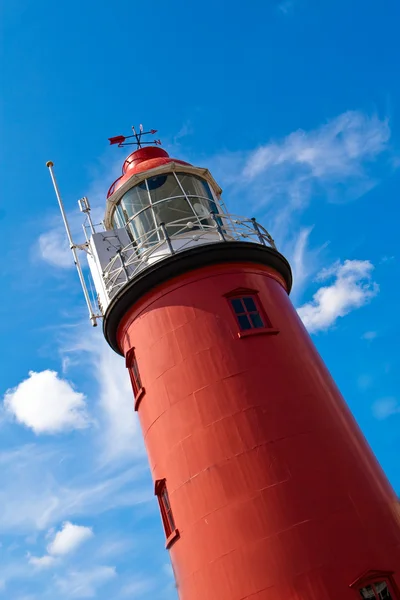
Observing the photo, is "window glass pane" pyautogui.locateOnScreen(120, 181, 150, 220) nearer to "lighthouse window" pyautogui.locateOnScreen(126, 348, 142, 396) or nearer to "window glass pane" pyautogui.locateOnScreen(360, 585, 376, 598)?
→ "lighthouse window" pyautogui.locateOnScreen(126, 348, 142, 396)

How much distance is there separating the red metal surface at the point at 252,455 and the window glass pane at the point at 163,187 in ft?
10.5

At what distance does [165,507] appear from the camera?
40.7 feet

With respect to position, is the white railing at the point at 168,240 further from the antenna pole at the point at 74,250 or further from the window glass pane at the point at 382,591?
the window glass pane at the point at 382,591

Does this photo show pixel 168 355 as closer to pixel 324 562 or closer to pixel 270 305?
pixel 270 305

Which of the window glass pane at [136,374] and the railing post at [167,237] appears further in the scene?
the window glass pane at [136,374]

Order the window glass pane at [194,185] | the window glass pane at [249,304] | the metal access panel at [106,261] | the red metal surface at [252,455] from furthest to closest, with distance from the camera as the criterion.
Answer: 1. the window glass pane at [194,185]
2. the metal access panel at [106,261]
3. the window glass pane at [249,304]
4. the red metal surface at [252,455]

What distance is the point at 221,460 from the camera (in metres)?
11.2

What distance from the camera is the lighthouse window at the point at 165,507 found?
12.2 meters

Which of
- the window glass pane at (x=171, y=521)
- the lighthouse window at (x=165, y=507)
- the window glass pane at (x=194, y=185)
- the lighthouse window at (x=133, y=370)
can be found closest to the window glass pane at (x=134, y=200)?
the window glass pane at (x=194, y=185)

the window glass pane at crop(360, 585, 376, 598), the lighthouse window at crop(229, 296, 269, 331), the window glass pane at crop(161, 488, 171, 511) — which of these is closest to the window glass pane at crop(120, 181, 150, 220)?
the lighthouse window at crop(229, 296, 269, 331)

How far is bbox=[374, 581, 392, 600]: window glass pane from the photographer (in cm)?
981

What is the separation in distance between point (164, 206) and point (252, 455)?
725 cm

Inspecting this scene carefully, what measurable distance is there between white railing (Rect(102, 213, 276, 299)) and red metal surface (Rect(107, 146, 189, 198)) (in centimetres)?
220

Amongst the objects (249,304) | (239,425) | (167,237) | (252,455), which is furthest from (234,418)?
(167,237)
